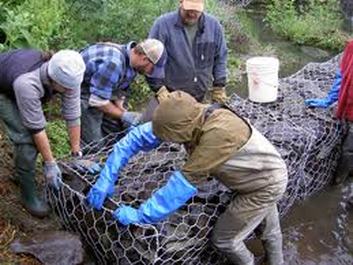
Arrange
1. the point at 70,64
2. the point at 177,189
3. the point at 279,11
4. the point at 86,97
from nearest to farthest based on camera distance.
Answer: the point at 177,189 → the point at 70,64 → the point at 86,97 → the point at 279,11

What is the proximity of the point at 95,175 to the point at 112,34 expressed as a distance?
3901mm

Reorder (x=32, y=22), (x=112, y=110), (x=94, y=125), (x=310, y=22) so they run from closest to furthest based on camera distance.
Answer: (x=112, y=110) → (x=94, y=125) → (x=32, y=22) → (x=310, y=22)

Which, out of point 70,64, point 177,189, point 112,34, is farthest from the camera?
point 112,34

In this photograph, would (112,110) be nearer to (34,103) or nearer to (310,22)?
(34,103)

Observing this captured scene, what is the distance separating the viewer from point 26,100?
376 centimetres

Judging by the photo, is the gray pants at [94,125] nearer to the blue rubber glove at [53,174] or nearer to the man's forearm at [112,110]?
the man's forearm at [112,110]

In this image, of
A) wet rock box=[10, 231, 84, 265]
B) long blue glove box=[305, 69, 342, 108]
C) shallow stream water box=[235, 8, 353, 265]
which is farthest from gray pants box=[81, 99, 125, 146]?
long blue glove box=[305, 69, 342, 108]

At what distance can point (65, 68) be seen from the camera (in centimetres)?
372

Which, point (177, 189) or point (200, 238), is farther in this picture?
point (200, 238)

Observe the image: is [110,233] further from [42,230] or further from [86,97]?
[86,97]

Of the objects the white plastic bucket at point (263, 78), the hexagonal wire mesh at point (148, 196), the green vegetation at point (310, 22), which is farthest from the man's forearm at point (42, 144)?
the green vegetation at point (310, 22)

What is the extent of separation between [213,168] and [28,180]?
1.47 metres

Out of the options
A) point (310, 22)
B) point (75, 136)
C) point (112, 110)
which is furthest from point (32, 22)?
point (310, 22)

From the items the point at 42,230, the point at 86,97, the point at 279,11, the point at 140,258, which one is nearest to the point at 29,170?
the point at 42,230
